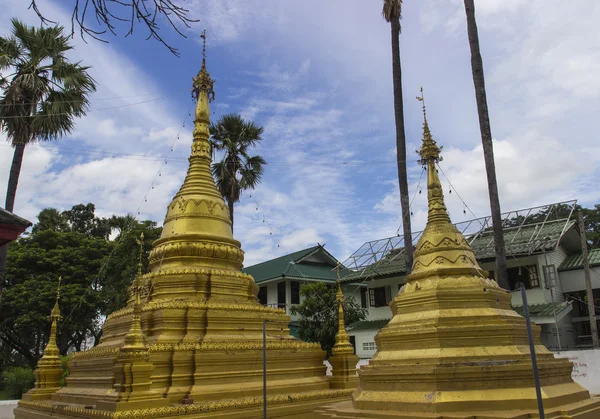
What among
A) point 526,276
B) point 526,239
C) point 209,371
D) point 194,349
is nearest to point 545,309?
point 526,276

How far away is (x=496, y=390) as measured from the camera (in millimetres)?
8039

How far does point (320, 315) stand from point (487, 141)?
12.0m

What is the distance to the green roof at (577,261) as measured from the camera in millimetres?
23047

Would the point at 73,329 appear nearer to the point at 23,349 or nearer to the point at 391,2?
the point at 23,349

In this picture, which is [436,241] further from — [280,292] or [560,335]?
[280,292]

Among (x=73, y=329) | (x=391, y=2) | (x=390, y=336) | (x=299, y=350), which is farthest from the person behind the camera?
(x=73, y=329)

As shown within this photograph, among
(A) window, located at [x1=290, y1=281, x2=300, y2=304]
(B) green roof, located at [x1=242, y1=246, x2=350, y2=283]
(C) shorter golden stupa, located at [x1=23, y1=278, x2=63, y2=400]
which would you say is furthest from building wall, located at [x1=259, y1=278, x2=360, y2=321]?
(C) shorter golden stupa, located at [x1=23, y1=278, x2=63, y2=400]

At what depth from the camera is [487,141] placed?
1495cm

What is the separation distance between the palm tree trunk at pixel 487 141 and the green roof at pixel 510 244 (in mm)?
7337

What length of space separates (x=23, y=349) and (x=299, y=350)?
26.2 m

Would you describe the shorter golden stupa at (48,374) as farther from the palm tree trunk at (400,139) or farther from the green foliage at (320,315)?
the green foliage at (320,315)

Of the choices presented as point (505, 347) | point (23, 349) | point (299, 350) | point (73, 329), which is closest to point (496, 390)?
point (505, 347)

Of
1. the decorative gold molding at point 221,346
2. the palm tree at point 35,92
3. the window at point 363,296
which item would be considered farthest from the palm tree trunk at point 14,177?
the window at point 363,296

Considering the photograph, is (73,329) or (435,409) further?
(73,329)
